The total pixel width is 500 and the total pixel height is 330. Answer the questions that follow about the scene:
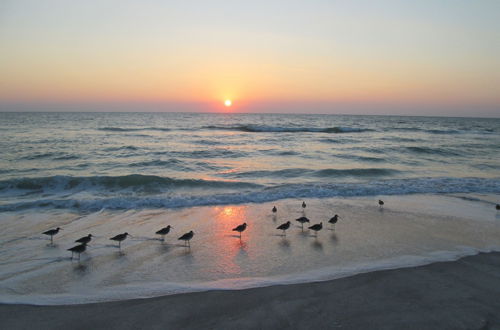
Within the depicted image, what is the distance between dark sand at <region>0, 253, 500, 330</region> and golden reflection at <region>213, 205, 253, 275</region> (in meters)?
1.30

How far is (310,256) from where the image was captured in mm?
7051

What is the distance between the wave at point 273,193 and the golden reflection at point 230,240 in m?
1.32

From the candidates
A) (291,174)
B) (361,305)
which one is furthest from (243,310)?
(291,174)

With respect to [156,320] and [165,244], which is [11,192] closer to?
[165,244]

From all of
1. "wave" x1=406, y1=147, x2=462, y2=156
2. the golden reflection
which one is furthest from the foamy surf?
"wave" x1=406, y1=147, x2=462, y2=156

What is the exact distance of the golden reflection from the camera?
6.68 meters

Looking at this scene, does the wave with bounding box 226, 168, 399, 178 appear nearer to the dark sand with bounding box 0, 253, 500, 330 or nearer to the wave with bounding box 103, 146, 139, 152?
the dark sand with bounding box 0, 253, 500, 330

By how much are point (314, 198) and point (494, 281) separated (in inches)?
294

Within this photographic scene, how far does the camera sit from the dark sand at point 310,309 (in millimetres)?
4473

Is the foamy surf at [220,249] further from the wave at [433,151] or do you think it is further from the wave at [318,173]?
the wave at [433,151]

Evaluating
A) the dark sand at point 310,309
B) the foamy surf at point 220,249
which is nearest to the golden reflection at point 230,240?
the foamy surf at point 220,249

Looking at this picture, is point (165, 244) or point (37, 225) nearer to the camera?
point (165, 244)

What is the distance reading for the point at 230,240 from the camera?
320 inches

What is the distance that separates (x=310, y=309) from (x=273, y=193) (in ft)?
28.8
